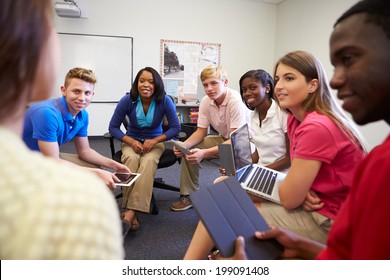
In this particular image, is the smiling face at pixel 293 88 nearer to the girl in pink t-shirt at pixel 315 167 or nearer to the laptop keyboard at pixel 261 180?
the girl in pink t-shirt at pixel 315 167

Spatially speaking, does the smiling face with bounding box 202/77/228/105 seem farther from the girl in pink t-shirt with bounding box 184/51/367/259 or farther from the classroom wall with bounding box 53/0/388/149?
the classroom wall with bounding box 53/0/388/149

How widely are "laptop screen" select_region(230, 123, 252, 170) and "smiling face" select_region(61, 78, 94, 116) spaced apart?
97 cm

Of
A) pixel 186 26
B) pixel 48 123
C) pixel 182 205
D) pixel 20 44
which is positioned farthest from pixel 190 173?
pixel 186 26

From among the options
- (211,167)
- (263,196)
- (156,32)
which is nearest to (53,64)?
(263,196)

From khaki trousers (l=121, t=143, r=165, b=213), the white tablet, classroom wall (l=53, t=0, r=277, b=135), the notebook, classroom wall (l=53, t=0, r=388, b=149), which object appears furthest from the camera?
classroom wall (l=53, t=0, r=277, b=135)

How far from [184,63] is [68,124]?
136 inches

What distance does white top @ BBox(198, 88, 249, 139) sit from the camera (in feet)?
7.00

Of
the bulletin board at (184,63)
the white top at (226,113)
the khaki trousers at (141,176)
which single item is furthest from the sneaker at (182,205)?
the bulletin board at (184,63)

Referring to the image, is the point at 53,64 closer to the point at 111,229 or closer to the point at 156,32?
the point at 111,229

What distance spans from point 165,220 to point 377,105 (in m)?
1.81

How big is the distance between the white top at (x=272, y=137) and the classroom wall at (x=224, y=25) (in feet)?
9.10

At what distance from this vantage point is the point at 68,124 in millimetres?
1750

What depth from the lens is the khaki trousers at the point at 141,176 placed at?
1.98 m

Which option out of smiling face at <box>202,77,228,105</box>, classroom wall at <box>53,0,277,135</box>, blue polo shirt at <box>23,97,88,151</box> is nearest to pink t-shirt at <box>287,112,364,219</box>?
smiling face at <box>202,77,228,105</box>
